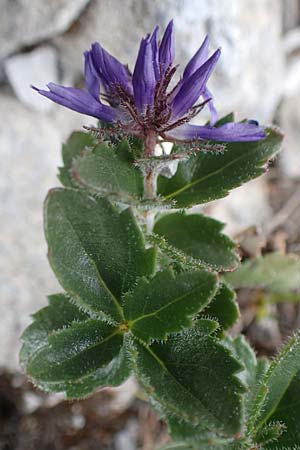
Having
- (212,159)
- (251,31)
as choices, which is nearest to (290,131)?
(251,31)

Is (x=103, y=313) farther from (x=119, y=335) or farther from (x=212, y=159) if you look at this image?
(x=212, y=159)

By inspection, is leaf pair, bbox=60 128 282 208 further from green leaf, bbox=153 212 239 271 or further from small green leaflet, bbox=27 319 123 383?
small green leaflet, bbox=27 319 123 383

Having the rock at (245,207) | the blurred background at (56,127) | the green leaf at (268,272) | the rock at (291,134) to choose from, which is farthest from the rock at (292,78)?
the green leaf at (268,272)

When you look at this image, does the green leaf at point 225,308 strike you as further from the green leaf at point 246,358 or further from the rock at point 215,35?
the rock at point 215,35

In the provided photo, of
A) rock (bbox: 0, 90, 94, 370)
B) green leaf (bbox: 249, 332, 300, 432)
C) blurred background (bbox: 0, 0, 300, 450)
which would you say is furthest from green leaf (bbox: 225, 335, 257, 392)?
rock (bbox: 0, 90, 94, 370)

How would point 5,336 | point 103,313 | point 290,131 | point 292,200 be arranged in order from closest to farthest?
point 103,313 < point 5,336 < point 292,200 < point 290,131
